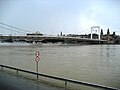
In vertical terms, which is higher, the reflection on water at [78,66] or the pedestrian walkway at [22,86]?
the pedestrian walkway at [22,86]

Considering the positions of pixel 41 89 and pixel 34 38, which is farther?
pixel 34 38

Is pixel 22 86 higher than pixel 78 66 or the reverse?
higher

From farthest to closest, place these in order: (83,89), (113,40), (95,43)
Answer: (113,40) < (95,43) < (83,89)

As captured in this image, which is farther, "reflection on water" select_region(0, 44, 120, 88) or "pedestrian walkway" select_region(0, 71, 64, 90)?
"reflection on water" select_region(0, 44, 120, 88)

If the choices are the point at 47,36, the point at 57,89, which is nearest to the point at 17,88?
the point at 57,89

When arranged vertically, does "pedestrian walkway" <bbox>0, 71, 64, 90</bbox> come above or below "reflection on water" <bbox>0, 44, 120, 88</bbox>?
above

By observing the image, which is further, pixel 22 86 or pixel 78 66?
pixel 78 66

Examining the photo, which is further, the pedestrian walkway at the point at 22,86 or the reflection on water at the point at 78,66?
the reflection on water at the point at 78,66

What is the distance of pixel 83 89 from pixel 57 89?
7.41ft

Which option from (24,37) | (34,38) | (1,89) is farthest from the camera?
(34,38)

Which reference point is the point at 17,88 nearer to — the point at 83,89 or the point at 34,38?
the point at 83,89

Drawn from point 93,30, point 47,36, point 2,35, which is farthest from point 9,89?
point 93,30

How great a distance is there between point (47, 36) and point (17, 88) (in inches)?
3518

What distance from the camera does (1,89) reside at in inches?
381
